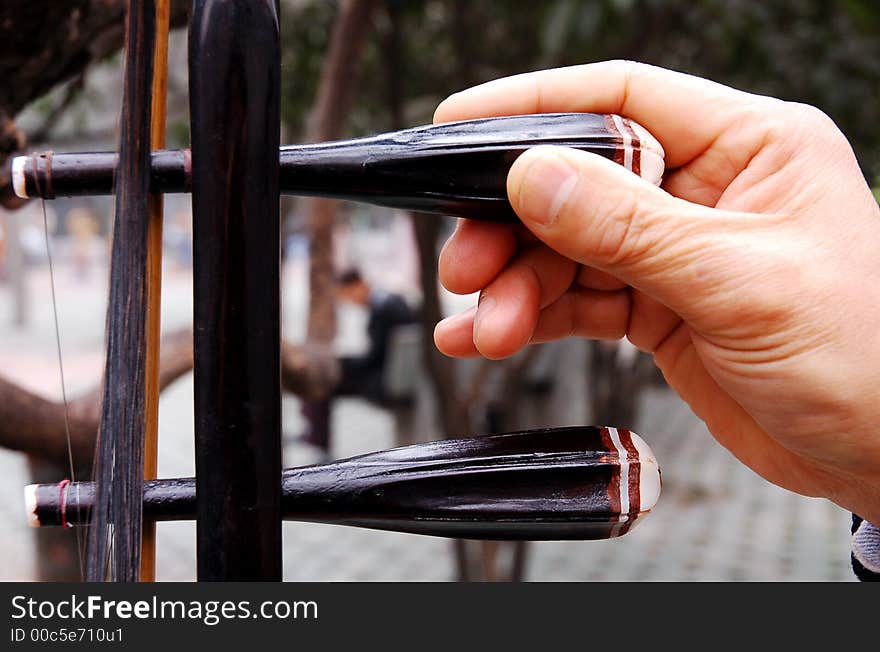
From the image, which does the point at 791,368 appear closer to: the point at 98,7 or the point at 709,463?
the point at 98,7

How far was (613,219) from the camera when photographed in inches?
17.6

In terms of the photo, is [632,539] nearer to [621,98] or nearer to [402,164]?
[621,98]

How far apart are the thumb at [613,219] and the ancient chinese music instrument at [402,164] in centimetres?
1

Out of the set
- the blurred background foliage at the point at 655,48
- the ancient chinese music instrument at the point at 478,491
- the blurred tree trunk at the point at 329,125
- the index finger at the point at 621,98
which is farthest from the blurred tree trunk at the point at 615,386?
the ancient chinese music instrument at the point at 478,491

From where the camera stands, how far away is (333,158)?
0.41 metres

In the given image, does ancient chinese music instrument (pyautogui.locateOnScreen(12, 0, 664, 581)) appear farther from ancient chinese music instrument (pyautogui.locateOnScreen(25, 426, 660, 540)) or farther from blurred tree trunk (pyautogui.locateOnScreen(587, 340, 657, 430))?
blurred tree trunk (pyautogui.locateOnScreen(587, 340, 657, 430))

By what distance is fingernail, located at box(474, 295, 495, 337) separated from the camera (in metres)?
0.56

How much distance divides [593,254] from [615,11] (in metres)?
1.63

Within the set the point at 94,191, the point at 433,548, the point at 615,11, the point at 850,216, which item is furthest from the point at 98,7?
the point at 433,548

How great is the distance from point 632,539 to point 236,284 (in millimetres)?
2916

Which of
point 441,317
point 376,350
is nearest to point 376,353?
point 376,350

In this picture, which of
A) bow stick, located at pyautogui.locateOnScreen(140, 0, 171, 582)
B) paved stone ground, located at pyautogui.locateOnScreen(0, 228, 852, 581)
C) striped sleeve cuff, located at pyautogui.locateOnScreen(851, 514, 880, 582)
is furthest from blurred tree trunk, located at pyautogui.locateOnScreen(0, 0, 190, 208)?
paved stone ground, located at pyautogui.locateOnScreen(0, 228, 852, 581)

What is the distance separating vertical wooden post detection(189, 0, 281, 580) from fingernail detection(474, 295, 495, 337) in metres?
0.18

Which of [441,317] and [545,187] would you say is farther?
[441,317]
